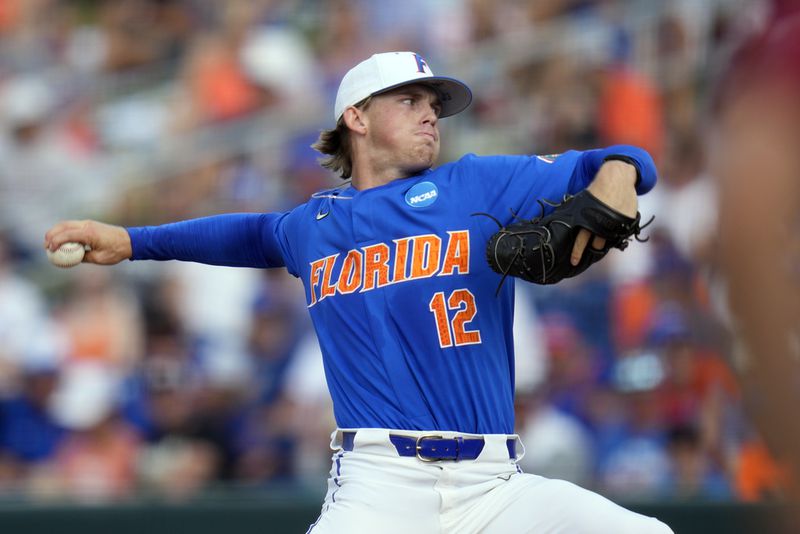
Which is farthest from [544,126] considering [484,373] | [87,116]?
[484,373]

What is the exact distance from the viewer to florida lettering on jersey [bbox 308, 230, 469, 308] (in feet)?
11.8

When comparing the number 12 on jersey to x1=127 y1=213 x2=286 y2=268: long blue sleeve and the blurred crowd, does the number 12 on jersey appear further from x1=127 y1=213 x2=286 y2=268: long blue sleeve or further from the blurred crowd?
the blurred crowd

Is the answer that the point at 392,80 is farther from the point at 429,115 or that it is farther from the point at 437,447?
the point at 437,447

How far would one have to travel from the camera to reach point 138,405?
22.2 feet

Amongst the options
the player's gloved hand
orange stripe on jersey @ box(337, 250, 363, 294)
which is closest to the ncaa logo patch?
orange stripe on jersey @ box(337, 250, 363, 294)

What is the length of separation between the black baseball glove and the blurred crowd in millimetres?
2735

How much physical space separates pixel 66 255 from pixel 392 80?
1.26 metres

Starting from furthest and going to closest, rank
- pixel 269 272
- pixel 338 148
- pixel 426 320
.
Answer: pixel 269 272 → pixel 338 148 → pixel 426 320

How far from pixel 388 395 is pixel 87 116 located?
5.26 meters

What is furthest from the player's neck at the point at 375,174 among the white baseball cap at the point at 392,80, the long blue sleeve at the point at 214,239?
the long blue sleeve at the point at 214,239

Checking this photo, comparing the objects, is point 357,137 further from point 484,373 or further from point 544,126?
point 544,126

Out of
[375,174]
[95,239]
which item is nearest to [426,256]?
[375,174]

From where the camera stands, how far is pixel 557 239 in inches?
127

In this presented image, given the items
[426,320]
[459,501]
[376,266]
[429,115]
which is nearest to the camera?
[459,501]
